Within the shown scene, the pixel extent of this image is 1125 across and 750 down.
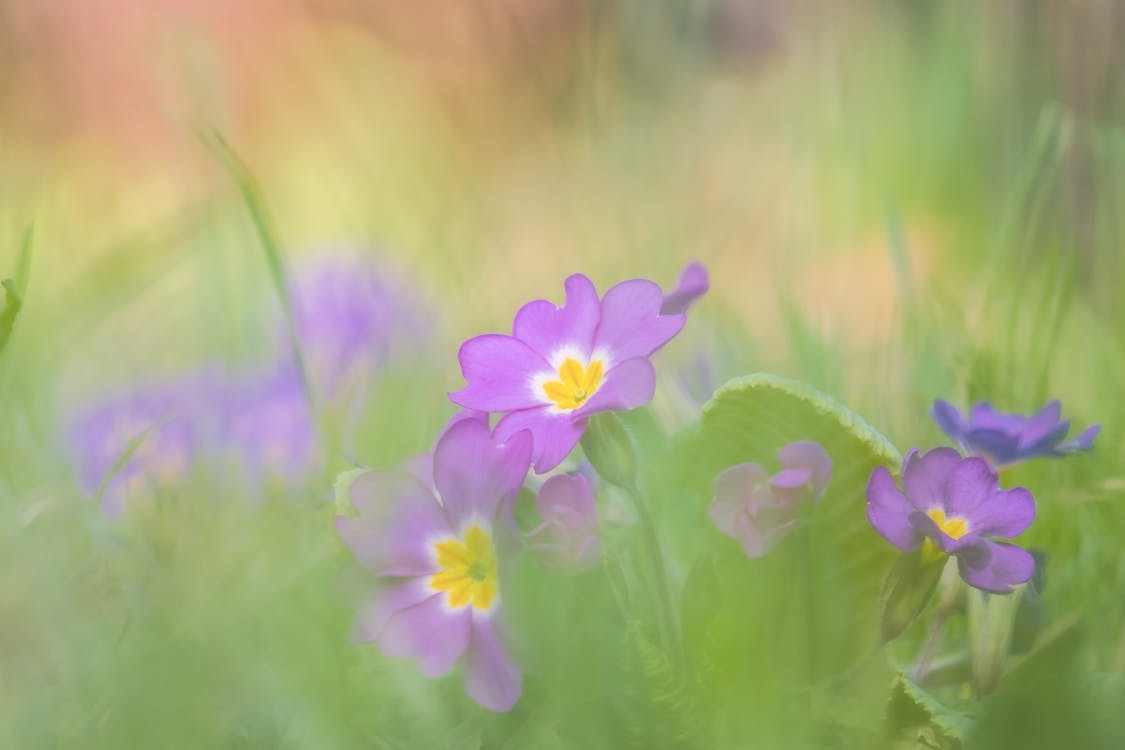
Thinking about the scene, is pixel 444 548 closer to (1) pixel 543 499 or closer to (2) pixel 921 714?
(1) pixel 543 499

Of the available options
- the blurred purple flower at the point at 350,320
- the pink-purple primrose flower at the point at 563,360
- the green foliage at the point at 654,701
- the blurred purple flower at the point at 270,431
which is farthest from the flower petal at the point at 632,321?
the blurred purple flower at the point at 350,320

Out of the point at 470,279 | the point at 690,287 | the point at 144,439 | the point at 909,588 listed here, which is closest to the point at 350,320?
the point at 470,279

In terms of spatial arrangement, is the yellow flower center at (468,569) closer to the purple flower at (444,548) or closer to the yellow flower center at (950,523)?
the purple flower at (444,548)

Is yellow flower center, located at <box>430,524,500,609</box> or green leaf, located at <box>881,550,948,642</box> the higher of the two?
yellow flower center, located at <box>430,524,500,609</box>

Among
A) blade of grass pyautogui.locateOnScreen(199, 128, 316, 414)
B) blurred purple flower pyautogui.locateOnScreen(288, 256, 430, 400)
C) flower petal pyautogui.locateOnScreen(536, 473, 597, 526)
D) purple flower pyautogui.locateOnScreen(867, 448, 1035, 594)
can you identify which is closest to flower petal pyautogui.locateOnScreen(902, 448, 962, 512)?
purple flower pyautogui.locateOnScreen(867, 448, 1035, 594)

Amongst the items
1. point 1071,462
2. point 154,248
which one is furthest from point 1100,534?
point 154,248

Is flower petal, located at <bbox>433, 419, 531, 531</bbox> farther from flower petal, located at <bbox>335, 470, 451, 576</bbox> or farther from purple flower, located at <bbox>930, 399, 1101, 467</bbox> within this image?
purple flower, located at <bbox>930, 399, 1101, 467</bbox>
